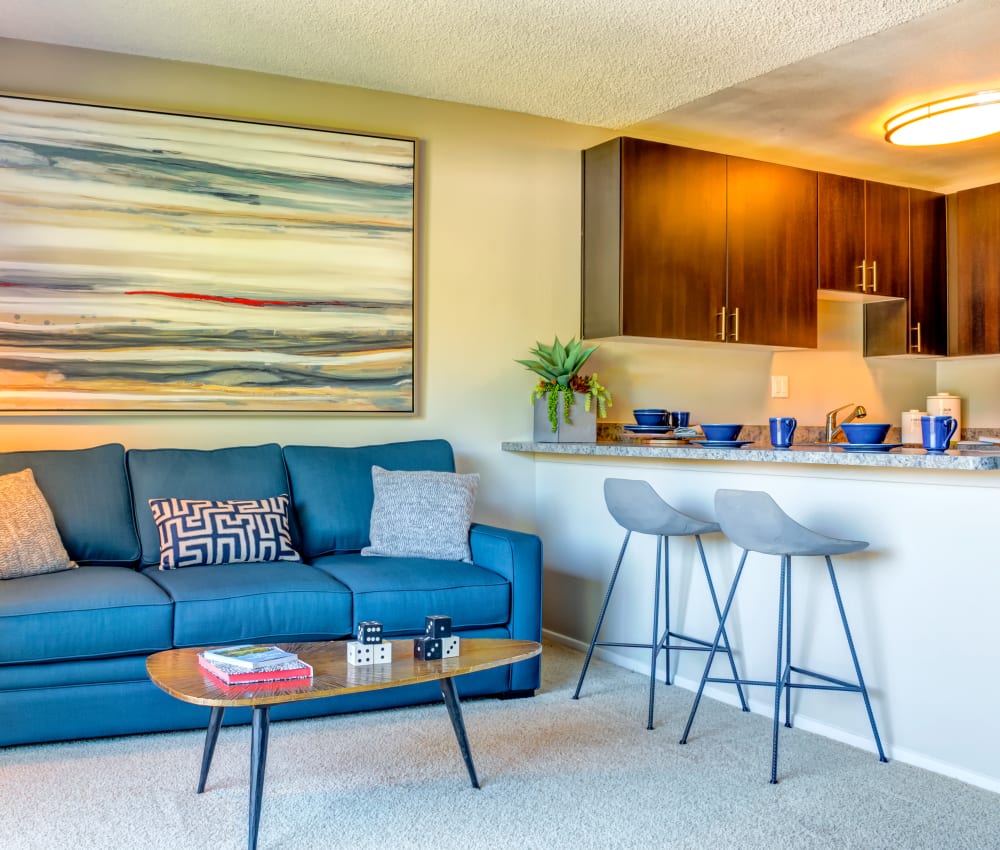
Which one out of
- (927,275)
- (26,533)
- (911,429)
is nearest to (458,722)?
(26,533)

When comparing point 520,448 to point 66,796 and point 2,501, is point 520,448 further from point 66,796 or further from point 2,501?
point 66,796

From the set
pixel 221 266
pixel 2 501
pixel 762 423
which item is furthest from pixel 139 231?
pixel 762 423

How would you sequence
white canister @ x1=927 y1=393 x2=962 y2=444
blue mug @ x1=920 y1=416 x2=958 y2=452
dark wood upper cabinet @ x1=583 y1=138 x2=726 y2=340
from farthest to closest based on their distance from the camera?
1. white canister @ x1=927 y1=393 x2=962 y2=444
2. dark wood upper cabinet @ x1=583 y1=138 x2=726 y2=340
3. blue mug @ x1=920 y1=416 x2=958 y2=452

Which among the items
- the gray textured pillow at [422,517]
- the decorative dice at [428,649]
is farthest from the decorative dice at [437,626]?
the gray textured pillow at [422,517]

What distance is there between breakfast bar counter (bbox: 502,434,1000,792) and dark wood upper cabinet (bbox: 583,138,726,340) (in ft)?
3.18

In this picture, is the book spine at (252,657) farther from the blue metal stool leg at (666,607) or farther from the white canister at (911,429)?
the white canister at (911,429)

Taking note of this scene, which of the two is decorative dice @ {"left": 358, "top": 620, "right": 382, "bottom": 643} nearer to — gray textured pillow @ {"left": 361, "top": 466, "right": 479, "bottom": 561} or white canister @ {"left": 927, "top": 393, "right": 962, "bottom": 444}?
gray textured pillow @ {"left": 361, "top": 466, "right": 479, "bottom": 561}

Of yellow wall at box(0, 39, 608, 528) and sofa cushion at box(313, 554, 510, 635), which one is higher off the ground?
yellow wall at box(0, 39, 608, 528)

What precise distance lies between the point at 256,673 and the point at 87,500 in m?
1.51

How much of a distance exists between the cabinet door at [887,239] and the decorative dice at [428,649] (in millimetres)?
3847

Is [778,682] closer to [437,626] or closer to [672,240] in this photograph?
[437,626]

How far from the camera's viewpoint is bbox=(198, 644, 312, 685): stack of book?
2.37m

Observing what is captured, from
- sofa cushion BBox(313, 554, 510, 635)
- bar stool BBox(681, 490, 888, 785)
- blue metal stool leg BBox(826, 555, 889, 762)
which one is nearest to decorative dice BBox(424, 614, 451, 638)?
sofa cushion BBox(313, 554, 510, 635)

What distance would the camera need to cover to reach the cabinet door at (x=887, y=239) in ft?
18.1
